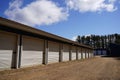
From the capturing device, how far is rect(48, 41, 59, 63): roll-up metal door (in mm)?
19741

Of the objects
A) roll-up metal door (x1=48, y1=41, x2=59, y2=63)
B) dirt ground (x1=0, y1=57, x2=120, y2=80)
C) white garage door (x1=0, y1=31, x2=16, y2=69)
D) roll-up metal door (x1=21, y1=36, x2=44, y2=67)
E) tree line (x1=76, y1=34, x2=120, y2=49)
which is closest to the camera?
dirt ground (x1=0, y1=57, x2=120, y2=80)

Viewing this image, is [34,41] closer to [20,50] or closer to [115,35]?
[20,50]

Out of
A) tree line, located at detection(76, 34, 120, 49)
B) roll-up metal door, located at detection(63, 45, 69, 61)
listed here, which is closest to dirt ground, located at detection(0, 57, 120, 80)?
roll-up metal door, located at detection(63, 45, 69, 61)

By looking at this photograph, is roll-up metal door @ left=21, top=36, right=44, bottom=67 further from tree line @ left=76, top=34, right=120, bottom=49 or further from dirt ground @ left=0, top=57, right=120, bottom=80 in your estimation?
tree line @ left=76, top=34, right=120, bottom=49

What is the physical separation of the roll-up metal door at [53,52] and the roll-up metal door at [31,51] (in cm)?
214

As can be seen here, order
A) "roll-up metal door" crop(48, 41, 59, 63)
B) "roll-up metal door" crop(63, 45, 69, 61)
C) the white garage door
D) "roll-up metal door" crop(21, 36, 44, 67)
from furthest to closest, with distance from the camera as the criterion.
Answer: "roll-up metal door" crop(63, 45, 69, 61)
"roll-up metal door" crop(48, 41, 59, 63)
"roll-up metal door" crop(21, 36, 44, 67)
the white garage door

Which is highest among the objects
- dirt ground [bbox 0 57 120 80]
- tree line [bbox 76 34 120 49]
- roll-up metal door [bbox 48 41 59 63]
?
tree line [bbox 76 34 120 49]

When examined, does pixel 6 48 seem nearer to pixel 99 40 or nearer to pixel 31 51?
pixel 31 51

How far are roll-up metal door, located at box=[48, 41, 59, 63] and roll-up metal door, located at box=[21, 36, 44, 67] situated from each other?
214 cm

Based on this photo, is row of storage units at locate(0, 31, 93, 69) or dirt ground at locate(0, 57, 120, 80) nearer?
dirt ground at locate(0, 57, 120, 80)

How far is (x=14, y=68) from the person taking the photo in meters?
13.2

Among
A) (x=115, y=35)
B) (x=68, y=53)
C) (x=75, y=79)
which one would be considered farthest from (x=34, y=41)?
(x=115, y=35)

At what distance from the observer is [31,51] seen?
15.8 meters

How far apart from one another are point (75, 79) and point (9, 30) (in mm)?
6293
